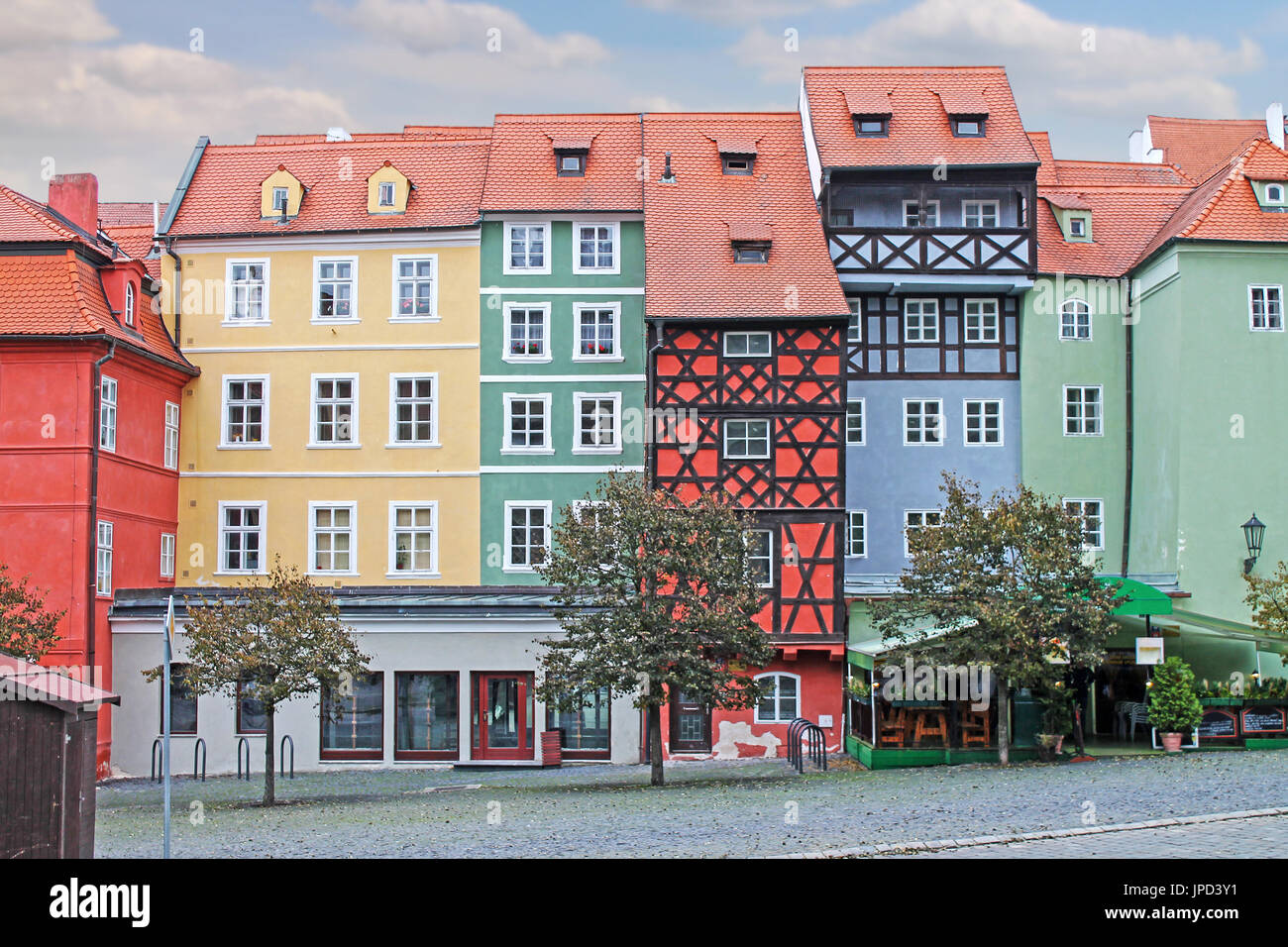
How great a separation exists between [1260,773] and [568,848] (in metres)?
11.7

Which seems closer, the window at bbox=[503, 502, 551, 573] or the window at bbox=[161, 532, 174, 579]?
the window at bbox=[161, 532, 174, 579]

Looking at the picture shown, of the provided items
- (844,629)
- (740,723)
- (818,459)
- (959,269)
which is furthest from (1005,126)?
(740,723)

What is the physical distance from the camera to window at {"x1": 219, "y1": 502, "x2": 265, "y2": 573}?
34.9 metres

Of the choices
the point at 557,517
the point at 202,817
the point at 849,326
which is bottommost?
the point at 202,817

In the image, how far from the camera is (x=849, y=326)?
3575cm

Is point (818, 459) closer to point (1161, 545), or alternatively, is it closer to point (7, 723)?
point (1161, 545)

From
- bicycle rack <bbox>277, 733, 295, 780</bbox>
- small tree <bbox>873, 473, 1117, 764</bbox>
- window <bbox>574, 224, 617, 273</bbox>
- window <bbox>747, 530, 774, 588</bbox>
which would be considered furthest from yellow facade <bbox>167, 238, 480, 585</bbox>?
small tree <bbox>873, 473, 1117, 764</bbox>

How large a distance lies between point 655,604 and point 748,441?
8.28 metres

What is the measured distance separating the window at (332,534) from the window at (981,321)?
50.7 feet

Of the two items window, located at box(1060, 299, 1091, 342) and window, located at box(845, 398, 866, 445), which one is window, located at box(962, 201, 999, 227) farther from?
window, located at box(845, 398, 866, 445)

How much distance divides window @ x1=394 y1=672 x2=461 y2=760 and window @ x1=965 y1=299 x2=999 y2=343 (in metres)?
14.9

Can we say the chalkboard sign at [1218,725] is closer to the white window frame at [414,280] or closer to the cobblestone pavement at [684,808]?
the cobblestone pavement at [684,808]

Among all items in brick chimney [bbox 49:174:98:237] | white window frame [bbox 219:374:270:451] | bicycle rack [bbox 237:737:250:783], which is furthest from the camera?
white window frame [bbox 219:374:270:451]
